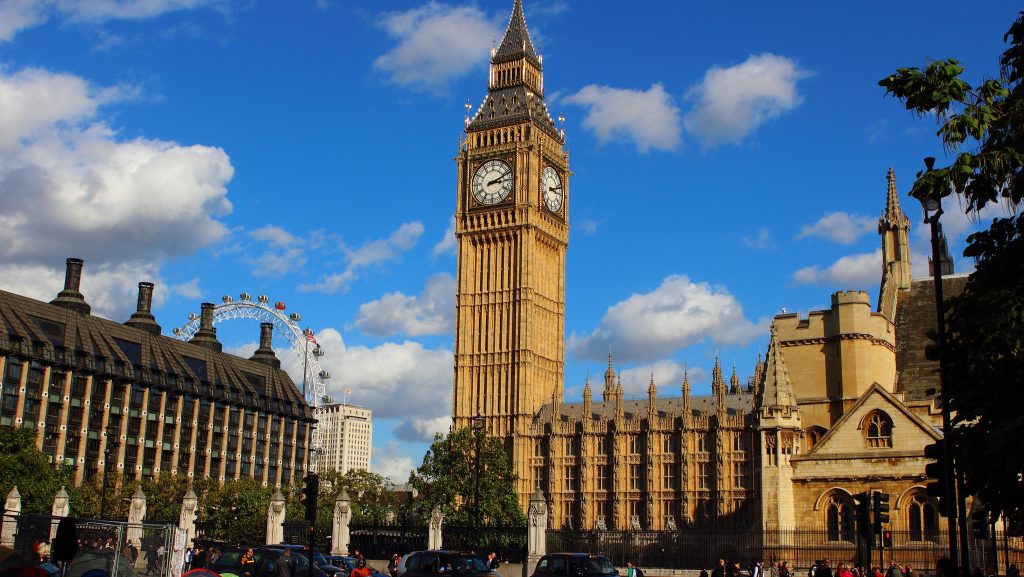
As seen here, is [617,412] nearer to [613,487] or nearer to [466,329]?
[613,487]

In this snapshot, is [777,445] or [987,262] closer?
[987,262]

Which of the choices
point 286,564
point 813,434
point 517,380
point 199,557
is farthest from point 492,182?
point 286,564

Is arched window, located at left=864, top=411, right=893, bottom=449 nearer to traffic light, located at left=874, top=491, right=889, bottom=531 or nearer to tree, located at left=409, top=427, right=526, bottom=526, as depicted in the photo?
traffic light, located at left=874, top=491, right=889, bottom=531

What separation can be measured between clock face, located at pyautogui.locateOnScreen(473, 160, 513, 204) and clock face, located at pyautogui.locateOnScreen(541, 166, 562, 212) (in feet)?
12.3

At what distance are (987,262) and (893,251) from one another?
4872cm

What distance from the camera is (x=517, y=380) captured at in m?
97.9

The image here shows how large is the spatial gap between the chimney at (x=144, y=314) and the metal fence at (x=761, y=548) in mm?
66524

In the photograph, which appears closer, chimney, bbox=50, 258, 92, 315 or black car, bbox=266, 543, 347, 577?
black car, bbox=266, 543, 347, 577

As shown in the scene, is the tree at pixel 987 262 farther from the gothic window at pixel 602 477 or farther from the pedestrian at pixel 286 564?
the gothic window at pixel 602 477

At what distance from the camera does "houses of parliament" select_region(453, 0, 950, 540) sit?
143 ft

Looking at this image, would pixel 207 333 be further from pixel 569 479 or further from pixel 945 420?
pixel 945 420

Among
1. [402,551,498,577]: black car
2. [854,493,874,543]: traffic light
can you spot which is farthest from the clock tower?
[854,493,874,543]: traffic light

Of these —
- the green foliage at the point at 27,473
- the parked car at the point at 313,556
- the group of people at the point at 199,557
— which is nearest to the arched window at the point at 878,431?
the parked car at the point at 313,556

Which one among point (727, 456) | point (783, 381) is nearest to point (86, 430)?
point (727, 456)
